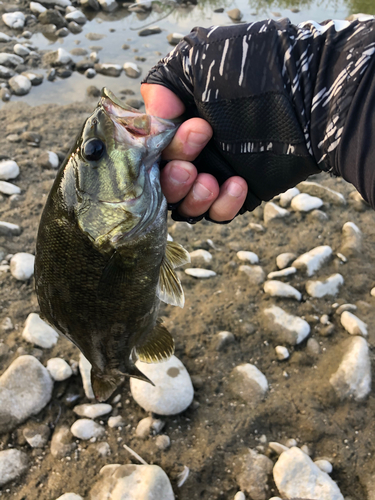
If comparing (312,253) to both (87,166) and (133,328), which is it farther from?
(87,166)

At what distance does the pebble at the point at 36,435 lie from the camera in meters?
2.94

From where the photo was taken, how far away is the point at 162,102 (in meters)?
2.32

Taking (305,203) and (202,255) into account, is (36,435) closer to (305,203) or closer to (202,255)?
(202,255)

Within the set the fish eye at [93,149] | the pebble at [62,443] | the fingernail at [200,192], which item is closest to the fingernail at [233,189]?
the fingernail at [200,192]

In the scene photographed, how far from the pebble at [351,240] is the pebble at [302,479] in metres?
2.22

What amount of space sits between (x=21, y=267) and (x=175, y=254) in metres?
2.12

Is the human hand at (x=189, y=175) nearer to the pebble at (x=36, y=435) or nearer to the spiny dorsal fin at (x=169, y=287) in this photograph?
the spiny dorsal fin at (x=169, y=287)

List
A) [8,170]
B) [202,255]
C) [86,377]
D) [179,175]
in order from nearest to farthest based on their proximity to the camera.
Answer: [179,175] < [86,377] < [202,255] < [8,170]

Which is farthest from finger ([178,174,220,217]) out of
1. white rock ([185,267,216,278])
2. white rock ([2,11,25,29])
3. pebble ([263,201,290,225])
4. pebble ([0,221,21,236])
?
white rock ([2,11,25,29])

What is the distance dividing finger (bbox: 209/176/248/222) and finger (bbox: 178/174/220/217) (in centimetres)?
4

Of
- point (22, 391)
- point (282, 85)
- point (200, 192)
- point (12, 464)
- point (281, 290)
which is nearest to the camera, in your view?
point (282, 85)

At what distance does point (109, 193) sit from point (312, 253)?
9.18ft

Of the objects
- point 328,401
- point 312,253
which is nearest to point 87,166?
point 328,401

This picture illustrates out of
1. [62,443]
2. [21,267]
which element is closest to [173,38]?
[21,267]
